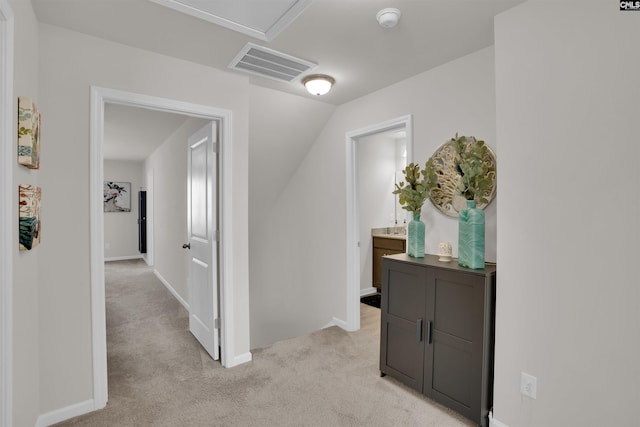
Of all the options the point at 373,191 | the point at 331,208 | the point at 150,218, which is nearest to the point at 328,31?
the point at 331,208

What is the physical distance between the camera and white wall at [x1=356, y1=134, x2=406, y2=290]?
5070 mm

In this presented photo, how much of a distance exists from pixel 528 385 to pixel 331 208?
2361 mm

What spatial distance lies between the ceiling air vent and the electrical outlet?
2436 mm

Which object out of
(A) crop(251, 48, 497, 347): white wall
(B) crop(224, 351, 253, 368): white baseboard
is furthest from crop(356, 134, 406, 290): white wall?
(B) crop(224, 351, 253, 368): white baseboard

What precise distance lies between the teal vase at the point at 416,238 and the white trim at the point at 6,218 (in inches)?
88.9

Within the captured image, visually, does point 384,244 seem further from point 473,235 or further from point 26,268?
point 26,268

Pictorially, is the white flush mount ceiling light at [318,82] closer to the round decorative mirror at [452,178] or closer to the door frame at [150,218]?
the round decorative mirror at [452,178]

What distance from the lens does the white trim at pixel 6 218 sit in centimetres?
130

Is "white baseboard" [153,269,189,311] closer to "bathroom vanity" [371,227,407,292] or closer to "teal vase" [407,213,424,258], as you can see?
"bathroom vanity" [371,227,407,292]

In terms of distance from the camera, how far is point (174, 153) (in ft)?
15.8

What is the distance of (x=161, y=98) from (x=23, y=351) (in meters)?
1.71

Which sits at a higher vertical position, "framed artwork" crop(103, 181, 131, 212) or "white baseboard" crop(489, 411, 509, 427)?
"framed artwork" crop(103, 181, 131, 212)

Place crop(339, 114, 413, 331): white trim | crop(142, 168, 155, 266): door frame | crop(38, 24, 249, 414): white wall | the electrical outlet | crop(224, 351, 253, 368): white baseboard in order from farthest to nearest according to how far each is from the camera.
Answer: crop(142, 168, 155, 266): door frame → crop(339, 114, 413, 331): white trim → crop(224, 351, 253, 368): white baseboard → crop(38, 24, 249, 414): white wall → the electrical outlet

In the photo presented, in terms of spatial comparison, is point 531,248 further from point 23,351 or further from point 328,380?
point 23,351
